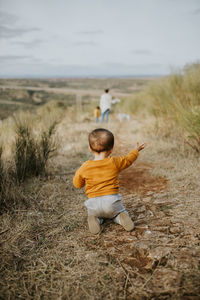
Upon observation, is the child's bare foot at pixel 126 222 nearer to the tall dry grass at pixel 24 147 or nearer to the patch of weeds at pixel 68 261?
the patch of weeds at pixel 68 261

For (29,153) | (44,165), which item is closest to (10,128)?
(29,153)

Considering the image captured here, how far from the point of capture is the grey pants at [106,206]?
6.92 feet

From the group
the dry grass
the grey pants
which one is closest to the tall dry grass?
the dry grass

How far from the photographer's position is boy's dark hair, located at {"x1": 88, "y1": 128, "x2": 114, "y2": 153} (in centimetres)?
205

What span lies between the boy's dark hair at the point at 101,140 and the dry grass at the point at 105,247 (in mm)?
800

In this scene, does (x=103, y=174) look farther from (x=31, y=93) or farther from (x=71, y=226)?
(x=31, y=93)

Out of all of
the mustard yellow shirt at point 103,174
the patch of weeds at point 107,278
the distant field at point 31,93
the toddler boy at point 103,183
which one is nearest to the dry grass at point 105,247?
the patch of weeds at point 107,278

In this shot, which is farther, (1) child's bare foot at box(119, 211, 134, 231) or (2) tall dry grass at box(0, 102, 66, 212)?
(2) tall dry grass at box(0, 102, 66, 212)

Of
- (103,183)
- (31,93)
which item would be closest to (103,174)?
(103,183)

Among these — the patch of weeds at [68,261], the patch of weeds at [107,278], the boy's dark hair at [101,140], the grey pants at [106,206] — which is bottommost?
the patch of weeds at [68,261]

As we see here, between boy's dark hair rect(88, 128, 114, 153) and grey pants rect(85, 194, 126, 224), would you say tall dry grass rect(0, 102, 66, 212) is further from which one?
boy's dark hair rect(88, 128, 114, 153)

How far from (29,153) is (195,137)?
3028 millimetres

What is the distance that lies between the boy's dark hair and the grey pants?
456mm

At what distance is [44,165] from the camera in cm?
355
